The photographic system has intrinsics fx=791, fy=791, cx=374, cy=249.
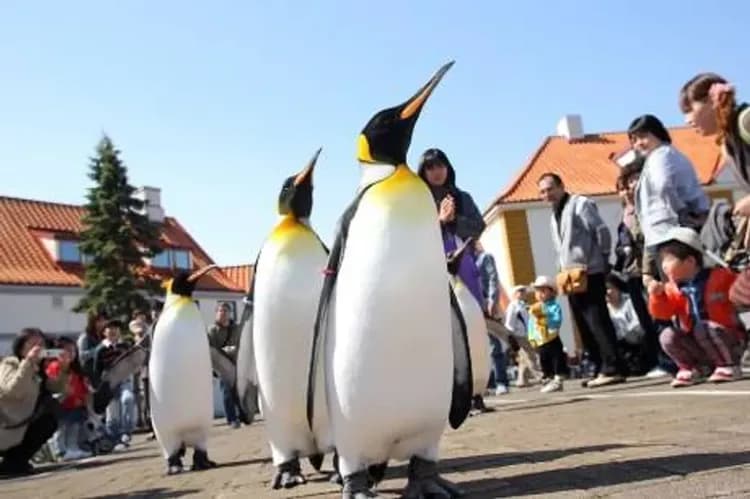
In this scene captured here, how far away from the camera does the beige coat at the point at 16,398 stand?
946 centimetres

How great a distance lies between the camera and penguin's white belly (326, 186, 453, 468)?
9.54 ft

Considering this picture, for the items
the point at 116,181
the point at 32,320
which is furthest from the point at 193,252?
the point at 32,320

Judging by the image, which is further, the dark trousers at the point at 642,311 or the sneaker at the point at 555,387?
the dark trousers at the point at 642,311

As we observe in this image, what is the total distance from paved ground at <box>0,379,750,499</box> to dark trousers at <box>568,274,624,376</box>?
0.71m

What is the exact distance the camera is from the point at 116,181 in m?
35.8

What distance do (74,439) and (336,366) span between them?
987cm

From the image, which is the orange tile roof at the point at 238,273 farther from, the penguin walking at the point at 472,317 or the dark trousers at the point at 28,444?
the penguin walking at the point at 472,317

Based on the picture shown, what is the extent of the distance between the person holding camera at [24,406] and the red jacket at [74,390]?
491 mm

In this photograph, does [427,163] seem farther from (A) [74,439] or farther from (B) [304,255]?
(A) [74,439]

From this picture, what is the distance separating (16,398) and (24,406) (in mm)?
179

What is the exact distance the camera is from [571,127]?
40781 millimetres

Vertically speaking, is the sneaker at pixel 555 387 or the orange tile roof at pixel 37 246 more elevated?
the orange tile roof at pixel 37 246

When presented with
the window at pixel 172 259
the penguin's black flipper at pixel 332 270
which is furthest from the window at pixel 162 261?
the penguin's black flipper at pixel 332 270

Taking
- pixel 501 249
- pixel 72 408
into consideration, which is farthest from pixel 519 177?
pixel 72 408
